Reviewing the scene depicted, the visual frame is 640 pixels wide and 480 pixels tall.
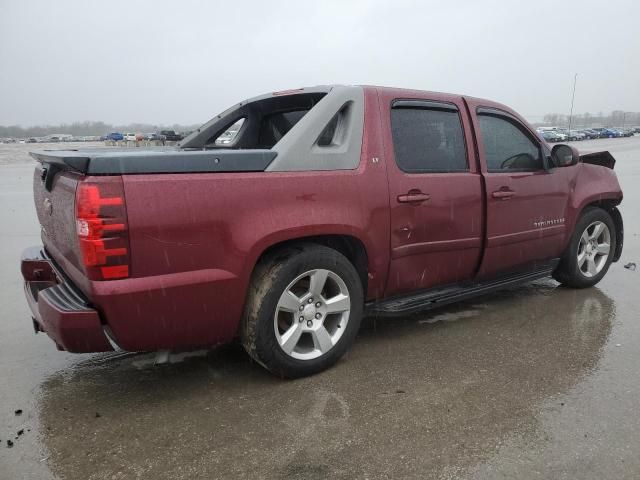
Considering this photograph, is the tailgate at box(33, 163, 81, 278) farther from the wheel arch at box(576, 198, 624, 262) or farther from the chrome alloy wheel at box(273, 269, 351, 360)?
the wheel arch at box(576, 198, 624, 262)

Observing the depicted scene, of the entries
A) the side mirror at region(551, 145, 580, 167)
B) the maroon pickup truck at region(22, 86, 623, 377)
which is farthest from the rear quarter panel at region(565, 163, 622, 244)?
the side mirror at region(551, 145, 580, 167)

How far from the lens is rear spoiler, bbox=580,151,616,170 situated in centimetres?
502

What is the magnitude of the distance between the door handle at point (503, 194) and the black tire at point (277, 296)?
144cm

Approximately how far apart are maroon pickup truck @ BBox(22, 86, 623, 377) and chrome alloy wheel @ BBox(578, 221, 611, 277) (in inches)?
14.8

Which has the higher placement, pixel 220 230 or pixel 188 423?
pixel 220 230

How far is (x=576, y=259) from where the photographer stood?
4.85 metres

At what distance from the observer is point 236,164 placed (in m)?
2.79

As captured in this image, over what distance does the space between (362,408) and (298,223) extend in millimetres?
1083

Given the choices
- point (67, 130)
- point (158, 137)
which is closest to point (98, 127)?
point (67, 130)

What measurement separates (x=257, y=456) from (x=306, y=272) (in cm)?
106

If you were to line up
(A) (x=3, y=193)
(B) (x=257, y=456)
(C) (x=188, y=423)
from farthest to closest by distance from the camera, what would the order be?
(A) (x=3, y=193) → (C) (x=188, y=423) → (B) (x=257, y=456)

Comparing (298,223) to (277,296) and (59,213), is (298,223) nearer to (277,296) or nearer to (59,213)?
(277,296)

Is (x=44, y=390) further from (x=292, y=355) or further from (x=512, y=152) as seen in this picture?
(x=512, y=152)

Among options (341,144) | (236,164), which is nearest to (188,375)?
(236,164)
